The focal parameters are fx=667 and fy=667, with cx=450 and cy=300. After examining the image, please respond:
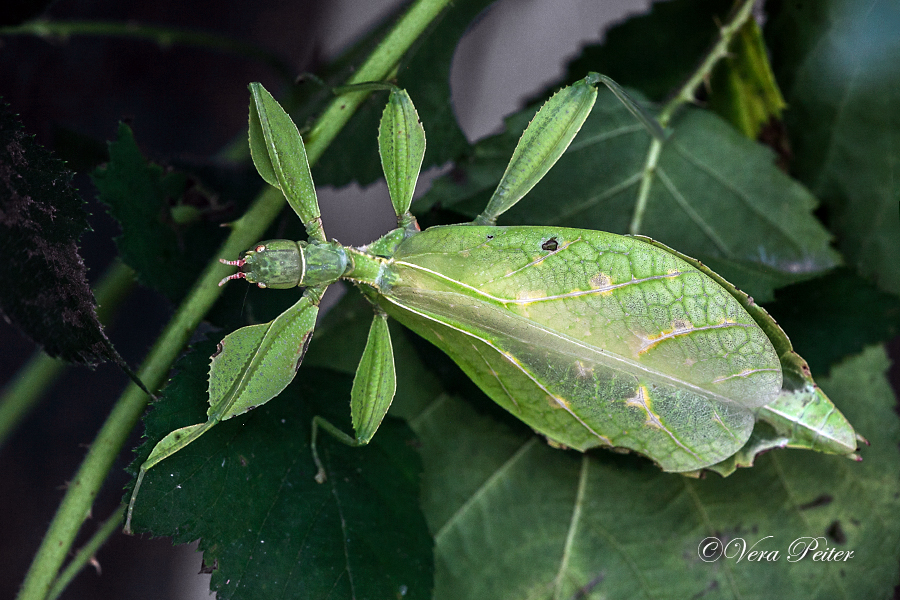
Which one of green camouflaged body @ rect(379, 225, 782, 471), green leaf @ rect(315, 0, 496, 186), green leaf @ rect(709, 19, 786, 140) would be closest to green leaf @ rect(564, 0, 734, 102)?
green leaf @ rect(709, 19, 786, 140)

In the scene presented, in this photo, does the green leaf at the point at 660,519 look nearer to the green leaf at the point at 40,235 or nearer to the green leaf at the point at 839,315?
the green leaf at the point at 839,315

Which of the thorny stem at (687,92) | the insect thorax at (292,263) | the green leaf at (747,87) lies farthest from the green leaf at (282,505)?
the green leaf at (747,87)

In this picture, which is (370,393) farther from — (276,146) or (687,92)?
(687,92)

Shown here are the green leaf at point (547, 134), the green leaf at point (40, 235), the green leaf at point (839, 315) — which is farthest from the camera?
the green leaf at point (839, 315)

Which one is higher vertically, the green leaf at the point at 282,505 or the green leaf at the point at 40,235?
the green leaf at the point at 40,235

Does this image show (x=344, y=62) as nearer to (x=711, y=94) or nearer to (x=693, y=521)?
(x=711, y=94)

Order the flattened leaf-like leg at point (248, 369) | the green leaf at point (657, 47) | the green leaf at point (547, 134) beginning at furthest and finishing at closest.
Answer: the green leaf at point (657, 47) < the green leaf at point (547, 134) < the flattened leaf-like leg at point (248, 369)

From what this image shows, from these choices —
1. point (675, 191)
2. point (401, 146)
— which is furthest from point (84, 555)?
point (675, 191)

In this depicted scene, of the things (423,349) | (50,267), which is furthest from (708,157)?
(50,267)
